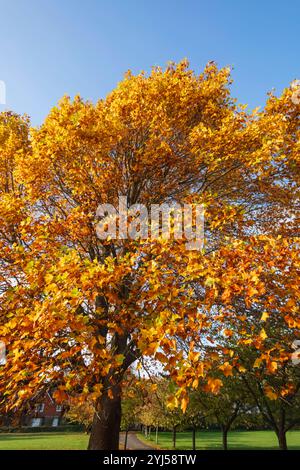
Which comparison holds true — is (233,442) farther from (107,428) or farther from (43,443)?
(107,428)

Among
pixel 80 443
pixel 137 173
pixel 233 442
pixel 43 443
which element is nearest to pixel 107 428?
pixel 137 173

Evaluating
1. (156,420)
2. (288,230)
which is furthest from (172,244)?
(156,420)

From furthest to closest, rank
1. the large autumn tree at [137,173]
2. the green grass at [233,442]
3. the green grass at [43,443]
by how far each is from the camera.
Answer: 1. the green grass at [233,442]
2. the green grass at [43,443]
3. the large autumn tree at [137,173]

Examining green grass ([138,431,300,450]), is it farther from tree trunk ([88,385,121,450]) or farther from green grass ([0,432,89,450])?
tree trunk ([88,385,121,450])

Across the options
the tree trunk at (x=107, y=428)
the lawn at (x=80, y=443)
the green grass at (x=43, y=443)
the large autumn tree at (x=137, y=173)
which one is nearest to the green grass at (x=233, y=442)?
the lawn at (x=80, y=443)

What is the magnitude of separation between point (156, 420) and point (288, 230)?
147 ft

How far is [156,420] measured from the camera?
4672 cm

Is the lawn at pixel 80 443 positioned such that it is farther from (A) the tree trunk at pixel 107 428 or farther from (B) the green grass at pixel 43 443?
(A) the tree trunk at pixel 107 428

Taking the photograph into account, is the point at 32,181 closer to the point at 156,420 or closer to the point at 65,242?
the point at 65,242

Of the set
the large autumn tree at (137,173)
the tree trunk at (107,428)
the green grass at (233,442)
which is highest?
the large autumn tree at (137,173)

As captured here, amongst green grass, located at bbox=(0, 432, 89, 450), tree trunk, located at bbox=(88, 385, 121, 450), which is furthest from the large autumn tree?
green grass, located at bbox=(0, 432, 89, 450)

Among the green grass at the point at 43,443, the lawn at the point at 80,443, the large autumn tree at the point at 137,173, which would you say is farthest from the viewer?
the lawn at the point at 80,443

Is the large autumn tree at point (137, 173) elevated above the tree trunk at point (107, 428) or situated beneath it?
elevated above

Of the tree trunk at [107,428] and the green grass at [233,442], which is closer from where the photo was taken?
the tree trunk at [107,428]
